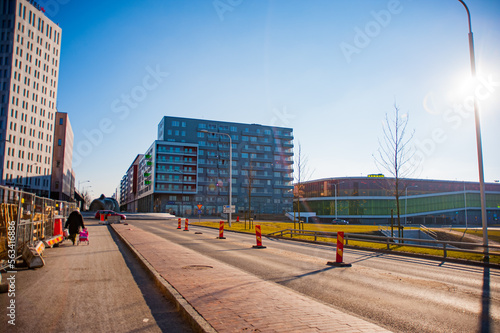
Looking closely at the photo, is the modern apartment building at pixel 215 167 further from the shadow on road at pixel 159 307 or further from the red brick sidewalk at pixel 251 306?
the red brick sidewalk at pixel 251 306

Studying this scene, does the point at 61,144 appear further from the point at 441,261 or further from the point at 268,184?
the point at 441,261

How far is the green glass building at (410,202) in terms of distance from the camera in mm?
84750

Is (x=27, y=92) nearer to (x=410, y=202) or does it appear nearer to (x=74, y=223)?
(x=74, y=223)

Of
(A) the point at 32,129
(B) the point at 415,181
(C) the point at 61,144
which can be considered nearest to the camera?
(A) the point at 32,129

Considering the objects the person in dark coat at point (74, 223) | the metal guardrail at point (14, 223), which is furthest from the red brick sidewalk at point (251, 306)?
the person in dark coat at point (74, 223)

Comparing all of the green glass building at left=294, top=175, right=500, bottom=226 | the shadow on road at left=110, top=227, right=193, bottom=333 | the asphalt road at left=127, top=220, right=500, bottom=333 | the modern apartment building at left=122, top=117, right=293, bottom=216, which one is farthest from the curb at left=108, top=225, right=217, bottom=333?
the green glass building at left=294, top=175, right=500, bottom=226

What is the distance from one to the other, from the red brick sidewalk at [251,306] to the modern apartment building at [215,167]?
7675 centimetres

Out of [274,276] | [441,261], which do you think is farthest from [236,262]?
[441,261]

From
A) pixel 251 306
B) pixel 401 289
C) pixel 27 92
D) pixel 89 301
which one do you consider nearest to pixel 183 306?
pixel 251 306

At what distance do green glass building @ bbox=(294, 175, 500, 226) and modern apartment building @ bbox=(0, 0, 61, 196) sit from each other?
61937 millimetres

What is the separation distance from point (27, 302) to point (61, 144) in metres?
102

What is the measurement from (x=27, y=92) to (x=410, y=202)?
3493 inches

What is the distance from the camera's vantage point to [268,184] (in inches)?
4097

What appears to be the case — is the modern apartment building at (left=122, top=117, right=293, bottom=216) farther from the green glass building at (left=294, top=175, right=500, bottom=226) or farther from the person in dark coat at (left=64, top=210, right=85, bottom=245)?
the person in dark coat at (left=64, top=210, right=85, bottom=245)
